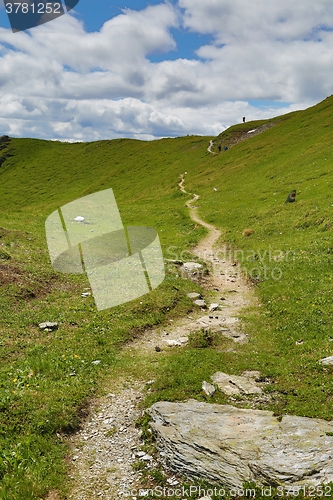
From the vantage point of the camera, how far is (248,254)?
29875 millimetres

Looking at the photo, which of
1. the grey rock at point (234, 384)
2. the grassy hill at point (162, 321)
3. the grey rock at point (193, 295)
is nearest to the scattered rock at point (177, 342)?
the grassy hill at point (162, 321)

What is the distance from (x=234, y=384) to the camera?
1267 cm

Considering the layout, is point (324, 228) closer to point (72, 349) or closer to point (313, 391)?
point (313, 391)

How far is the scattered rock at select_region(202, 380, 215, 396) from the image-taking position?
12.0m

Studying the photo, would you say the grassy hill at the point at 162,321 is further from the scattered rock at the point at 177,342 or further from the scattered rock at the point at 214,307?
the scattered rock at the point at 214,307

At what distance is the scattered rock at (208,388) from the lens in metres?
12.0

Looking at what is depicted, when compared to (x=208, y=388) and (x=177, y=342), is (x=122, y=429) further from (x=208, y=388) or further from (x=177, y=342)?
(x=177, y=342)

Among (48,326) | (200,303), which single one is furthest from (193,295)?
(48,326)

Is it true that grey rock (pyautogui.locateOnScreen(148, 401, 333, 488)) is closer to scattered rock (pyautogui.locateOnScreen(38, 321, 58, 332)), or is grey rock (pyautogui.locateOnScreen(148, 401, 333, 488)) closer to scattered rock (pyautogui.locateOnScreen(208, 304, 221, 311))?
scattered rock (pyautogui.locateOnScreen(38, 321, 58, 332))

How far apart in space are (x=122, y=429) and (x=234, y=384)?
13.6 feet

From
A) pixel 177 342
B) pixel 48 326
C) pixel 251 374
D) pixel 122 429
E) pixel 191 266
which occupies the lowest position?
pixel 251 374

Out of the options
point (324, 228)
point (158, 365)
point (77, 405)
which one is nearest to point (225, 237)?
point (324, 228)

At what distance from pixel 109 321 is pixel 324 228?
20695 mm

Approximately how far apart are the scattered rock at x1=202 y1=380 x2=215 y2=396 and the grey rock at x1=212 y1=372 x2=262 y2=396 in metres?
0.36
